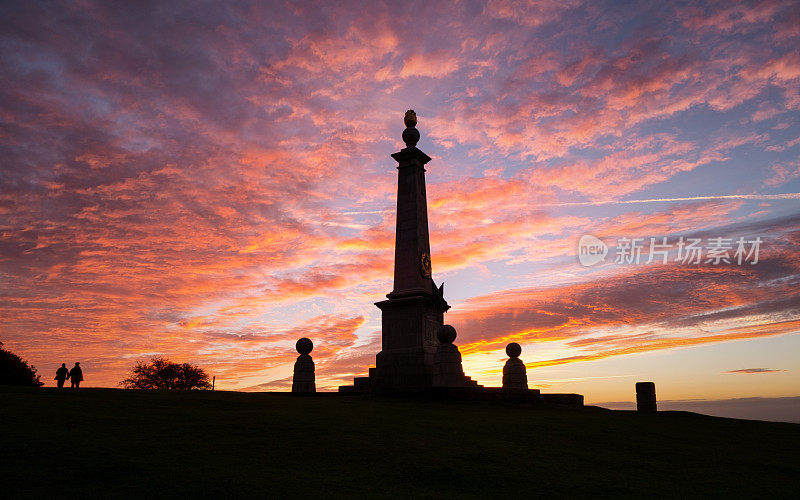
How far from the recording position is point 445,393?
2073 centimetres

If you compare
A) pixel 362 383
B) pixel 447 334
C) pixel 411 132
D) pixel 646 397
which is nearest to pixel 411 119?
pixel 411 132

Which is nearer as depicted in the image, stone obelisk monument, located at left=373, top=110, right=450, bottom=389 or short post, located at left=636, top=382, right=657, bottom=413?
short post, located at left=636, top=382, right=657, bottom=413

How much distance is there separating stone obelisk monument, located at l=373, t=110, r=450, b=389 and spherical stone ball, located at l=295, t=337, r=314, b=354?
10.2ft

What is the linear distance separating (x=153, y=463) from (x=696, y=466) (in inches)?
367

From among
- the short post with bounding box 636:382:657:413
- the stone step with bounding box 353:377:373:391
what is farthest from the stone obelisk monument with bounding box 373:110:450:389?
the short post with bounding box 636:382:657:413

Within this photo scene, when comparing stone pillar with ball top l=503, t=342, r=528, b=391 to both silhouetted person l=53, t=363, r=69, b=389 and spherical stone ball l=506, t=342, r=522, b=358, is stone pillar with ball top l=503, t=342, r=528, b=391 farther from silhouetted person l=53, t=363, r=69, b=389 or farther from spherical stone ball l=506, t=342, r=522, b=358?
silhouetted person l=53, t=363, r=69, b=389

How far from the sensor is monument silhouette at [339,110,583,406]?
859 inches

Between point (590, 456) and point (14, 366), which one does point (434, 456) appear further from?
point (14, 366)

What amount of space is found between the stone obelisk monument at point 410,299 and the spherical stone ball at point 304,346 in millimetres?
3120

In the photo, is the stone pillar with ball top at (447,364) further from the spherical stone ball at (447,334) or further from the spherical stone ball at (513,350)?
the spherical stone ball at (513,350)

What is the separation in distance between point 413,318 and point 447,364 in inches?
139

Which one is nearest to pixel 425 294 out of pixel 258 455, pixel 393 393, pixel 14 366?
pixel 393 393

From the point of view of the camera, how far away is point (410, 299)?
2453cm

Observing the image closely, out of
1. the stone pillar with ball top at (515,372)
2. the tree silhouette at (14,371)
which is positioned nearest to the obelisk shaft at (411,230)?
the stone pillar with ball top at (515,372)
